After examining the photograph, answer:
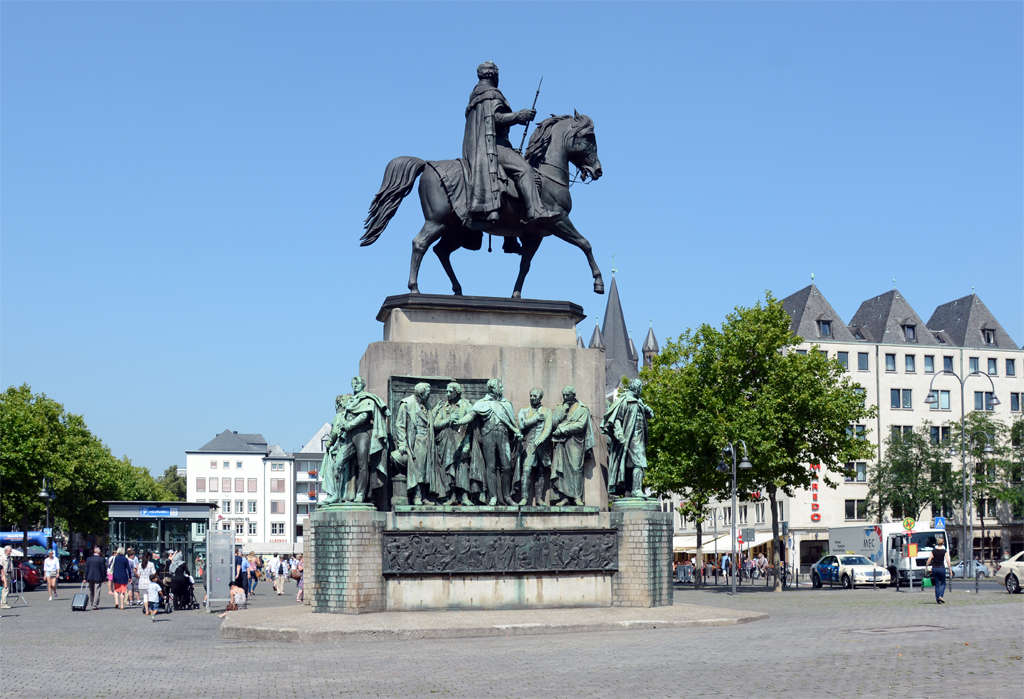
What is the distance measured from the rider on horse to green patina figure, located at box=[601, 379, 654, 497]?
4.13 metres

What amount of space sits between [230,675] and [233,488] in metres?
128

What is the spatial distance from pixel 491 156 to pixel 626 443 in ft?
20.2

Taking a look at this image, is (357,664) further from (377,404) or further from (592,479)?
(592,479)

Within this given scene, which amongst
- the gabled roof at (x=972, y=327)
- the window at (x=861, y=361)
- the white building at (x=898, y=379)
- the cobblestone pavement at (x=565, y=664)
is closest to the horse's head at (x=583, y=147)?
the cobblestone pavement at (x=565, y=664)

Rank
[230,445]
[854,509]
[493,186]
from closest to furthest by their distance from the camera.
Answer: [493,186], [854,509], [230,445]

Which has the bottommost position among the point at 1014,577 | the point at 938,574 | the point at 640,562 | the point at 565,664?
the point at 1014,577

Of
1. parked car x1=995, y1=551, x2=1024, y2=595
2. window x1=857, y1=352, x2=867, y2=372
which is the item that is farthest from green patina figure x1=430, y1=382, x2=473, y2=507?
window x1=857, y1=352, x2=867, y2=372

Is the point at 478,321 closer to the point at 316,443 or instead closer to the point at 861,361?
the point at 861,361

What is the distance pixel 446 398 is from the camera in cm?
2077

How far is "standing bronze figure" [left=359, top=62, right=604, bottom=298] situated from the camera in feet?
73.3

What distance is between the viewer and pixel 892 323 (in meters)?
93.7

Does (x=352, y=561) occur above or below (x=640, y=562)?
above

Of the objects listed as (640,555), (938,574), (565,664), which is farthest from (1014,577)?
(565,664)

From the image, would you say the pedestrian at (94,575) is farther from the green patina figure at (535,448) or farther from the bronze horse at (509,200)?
the green patina figure at (535,448)
